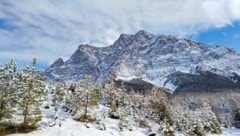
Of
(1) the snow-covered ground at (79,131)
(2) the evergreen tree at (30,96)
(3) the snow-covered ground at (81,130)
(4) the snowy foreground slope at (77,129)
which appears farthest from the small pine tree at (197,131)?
(2) the evergreen tree at (30,96)

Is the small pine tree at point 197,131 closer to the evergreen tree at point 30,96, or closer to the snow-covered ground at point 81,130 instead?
the snow-covered ground at point 81,130

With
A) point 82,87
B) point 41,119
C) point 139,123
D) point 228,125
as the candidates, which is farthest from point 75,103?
point 228,125

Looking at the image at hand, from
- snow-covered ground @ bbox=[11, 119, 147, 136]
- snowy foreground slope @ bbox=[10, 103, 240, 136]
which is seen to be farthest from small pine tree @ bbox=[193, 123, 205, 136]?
snow-covered ground @ bbox=[11, 119, 147, 136]

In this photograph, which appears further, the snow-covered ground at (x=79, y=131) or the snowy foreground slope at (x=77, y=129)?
the snowy foreground slope at (x=77, y=129)

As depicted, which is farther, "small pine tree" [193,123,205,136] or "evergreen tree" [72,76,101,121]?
"small pine tree" [193,123,205,136]

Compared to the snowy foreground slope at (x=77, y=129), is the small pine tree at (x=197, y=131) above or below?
below

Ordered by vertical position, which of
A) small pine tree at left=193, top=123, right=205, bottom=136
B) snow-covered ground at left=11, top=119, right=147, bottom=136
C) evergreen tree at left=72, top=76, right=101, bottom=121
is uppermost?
evergreen tree at left=72, top=76, right=101, bottom=121

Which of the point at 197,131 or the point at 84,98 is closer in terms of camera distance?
the point at 84,98

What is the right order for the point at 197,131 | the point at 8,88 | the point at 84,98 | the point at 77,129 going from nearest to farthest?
the point at 8,88 < the point at 77,129 < the point at 84,98 < the point at 197,131

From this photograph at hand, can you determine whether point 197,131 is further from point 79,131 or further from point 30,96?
point 30,96

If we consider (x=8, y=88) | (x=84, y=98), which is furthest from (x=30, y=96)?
(x=84, y=98)

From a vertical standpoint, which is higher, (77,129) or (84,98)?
(84,98)

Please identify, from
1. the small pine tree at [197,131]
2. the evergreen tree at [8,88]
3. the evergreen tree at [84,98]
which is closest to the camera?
the evergreen tree at [8,88]

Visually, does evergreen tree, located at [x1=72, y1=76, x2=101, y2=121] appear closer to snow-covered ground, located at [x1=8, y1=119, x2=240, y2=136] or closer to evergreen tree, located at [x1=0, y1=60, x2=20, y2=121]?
snow-covered ground, located at [x1=8, y1=119, x2=240, y2=136]
